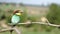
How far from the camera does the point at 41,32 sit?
28.1 ft

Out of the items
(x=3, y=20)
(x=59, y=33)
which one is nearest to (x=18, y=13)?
(x=59, y=33)

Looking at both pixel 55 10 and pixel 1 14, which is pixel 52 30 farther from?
pixel 1 14

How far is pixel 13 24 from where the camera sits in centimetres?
109

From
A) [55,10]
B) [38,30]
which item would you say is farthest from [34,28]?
[55,10]

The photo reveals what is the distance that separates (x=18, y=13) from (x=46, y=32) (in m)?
7.75

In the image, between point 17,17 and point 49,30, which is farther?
point 49,30

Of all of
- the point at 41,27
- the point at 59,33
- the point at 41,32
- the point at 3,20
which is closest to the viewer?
the point at 59,33

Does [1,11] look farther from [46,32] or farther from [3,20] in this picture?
[46,32]

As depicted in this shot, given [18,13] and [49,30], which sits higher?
[18,13]

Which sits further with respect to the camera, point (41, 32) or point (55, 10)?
point (55, 10)

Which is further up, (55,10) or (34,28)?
(55,10)

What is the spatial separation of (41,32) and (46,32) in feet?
0.84

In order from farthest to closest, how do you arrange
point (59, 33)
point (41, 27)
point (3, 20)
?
point (3, 20) < point (41, 27) < point (59, 33)

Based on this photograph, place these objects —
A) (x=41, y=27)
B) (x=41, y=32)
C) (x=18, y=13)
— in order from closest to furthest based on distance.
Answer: (x=18, y=13) < (x=41, y=32) < (x=41, y=27)
